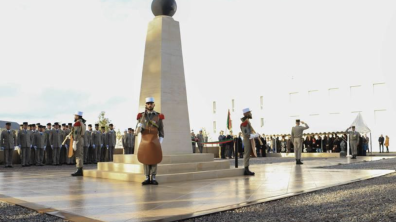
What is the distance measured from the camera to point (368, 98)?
48.4 meters

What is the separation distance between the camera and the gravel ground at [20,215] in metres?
5.51

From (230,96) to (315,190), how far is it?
54171 mm

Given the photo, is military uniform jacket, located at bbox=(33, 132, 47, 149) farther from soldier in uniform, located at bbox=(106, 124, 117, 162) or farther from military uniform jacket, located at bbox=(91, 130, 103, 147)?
soldier in uniform, located at bbox=(106, 124, 117, 162)

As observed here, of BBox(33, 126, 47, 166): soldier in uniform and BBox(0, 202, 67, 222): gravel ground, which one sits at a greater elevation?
BBox(33, 126, 47, 166): soldier in uniform

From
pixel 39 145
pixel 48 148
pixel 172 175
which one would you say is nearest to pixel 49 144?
pixel 48 148

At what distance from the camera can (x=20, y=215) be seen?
5.81 m

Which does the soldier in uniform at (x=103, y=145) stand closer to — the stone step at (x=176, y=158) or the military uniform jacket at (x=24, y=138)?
the military uniform jacket at (x=24, y=138)

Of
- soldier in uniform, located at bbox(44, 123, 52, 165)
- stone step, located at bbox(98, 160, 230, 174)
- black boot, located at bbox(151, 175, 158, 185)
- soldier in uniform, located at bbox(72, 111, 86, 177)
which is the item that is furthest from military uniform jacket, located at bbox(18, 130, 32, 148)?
black boot, located at bbox(151, 175, 158, 185)

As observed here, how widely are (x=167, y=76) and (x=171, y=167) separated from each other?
276 cm

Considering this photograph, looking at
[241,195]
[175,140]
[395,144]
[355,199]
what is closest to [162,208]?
[241,195]

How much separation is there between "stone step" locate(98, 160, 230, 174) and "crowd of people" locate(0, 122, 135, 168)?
28.6 feet

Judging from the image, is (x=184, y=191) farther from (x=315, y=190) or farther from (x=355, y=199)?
(x=355, y=199)

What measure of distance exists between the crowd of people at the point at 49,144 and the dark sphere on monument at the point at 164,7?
1071 centimetres

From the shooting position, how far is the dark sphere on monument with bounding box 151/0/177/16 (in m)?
12.3
